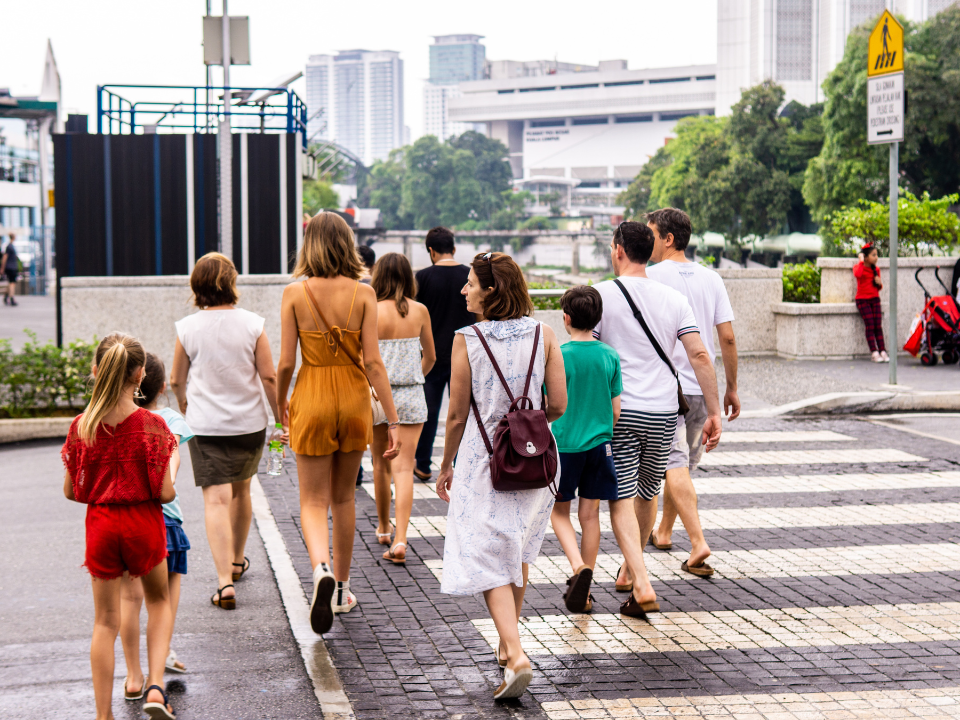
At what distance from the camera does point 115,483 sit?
400cm

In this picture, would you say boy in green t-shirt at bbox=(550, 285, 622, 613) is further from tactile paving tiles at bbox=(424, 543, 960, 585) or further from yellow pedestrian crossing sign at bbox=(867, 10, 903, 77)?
yellow pedestrian crossing sign at bbox=(867, 10, 903, 77)

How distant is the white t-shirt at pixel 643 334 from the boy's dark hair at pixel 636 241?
12cm

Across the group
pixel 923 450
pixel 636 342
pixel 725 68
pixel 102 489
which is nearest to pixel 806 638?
pixel 636 342

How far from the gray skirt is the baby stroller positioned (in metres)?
11.5

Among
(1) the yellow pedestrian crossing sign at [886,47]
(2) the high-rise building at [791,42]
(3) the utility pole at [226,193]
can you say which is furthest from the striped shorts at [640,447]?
(2) the high-rise building at [791,42]

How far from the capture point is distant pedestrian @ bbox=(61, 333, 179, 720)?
400 cm

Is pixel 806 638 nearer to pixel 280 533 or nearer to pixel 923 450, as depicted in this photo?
pixel 280 533

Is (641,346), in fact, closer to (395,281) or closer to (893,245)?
(395,281)

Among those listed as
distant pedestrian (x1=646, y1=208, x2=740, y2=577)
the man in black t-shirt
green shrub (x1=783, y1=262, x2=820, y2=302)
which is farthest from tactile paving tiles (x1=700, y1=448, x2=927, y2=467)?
green shrub (x1=783, y1=262, x2=820, y2=302)

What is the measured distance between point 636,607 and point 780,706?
1171 millimetres

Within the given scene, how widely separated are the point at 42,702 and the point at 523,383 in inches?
92.7

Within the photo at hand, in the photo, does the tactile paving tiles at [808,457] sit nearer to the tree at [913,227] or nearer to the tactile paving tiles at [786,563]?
the tactile paving tiles at [786,563]

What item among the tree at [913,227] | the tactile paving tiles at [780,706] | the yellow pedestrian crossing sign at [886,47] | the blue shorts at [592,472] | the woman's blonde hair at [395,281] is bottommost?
the tactile paving tiles at [780,706]

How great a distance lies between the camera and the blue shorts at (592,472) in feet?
17.1
